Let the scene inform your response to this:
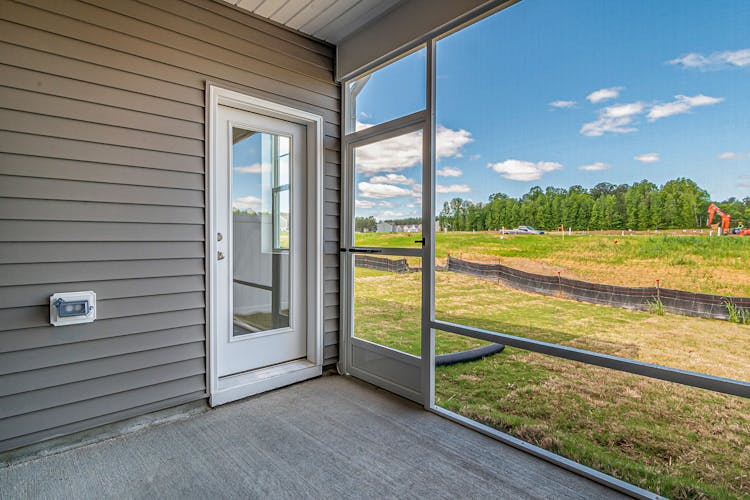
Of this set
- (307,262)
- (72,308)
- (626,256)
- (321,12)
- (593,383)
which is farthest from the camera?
(307,262)

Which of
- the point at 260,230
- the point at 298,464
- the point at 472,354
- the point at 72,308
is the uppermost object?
the point at 260,230

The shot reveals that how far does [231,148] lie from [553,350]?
2475 millimetres

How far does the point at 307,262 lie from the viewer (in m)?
3.29

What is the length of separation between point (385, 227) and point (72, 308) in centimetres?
199

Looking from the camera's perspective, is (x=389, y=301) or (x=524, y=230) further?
(x=389, y=301)

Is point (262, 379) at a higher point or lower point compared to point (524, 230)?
lower

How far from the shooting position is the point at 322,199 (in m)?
3.23

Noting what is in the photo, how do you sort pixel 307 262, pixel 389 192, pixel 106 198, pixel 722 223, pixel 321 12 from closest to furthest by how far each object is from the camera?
pixel 722 223
pixel 106 198
pixel 321 12
pixel 389 192
pixel 307 262

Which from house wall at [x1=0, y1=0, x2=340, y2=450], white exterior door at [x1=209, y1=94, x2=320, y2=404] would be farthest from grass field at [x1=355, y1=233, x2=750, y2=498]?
house wall at [x1=0, y1=0, x2=340, y2=450]

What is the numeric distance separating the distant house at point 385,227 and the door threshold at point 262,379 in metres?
1.22

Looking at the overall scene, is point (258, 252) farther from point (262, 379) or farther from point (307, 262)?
point (262, 379)

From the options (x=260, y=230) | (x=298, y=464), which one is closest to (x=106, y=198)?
(x=260, y=230)

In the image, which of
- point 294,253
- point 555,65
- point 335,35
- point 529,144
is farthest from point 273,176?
point 555,65

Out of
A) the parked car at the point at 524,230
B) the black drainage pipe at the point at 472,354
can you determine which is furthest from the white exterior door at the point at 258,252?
the parked car at the point at 524,230
